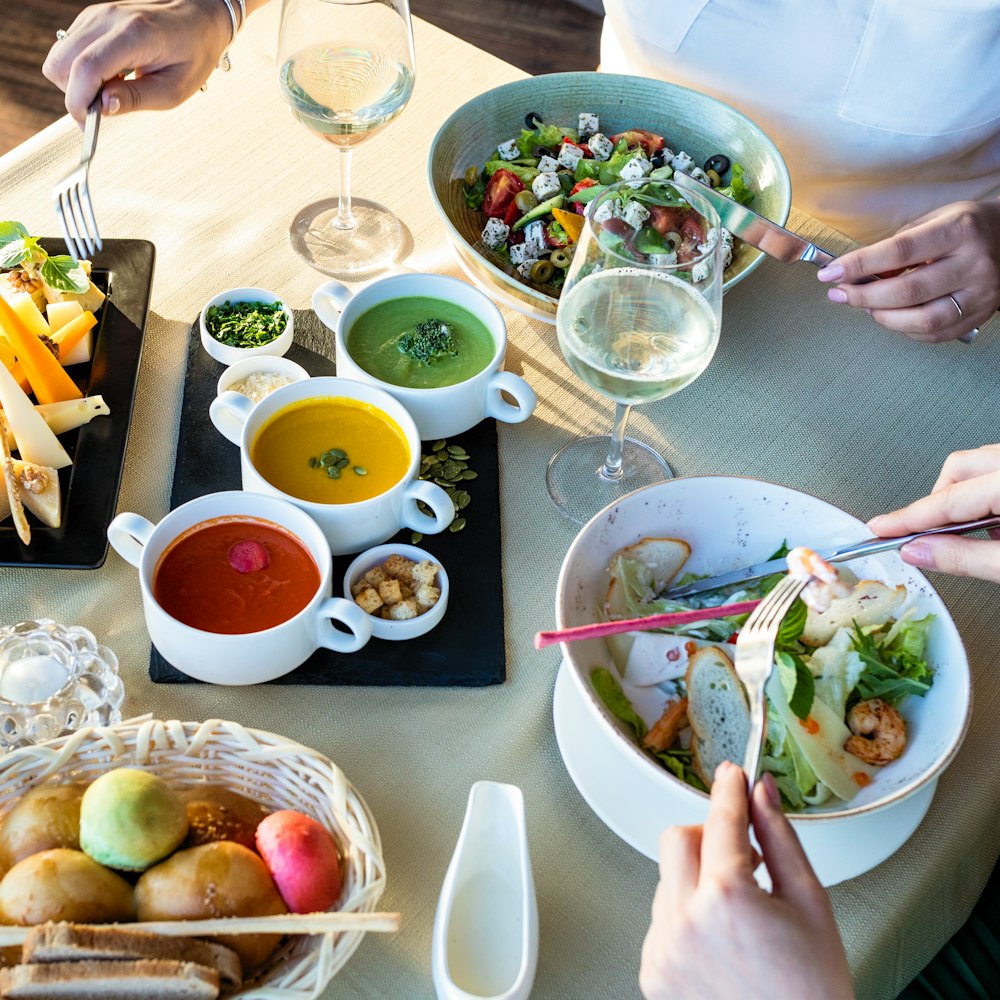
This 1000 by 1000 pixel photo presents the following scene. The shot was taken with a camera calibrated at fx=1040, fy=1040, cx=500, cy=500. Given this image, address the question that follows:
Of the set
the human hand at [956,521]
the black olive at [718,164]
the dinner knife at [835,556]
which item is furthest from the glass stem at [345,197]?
the human hand at [956,521]

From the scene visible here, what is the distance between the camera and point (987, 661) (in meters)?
1.18

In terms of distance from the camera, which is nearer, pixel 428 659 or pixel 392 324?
pixel 428 659

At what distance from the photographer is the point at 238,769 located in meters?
0.92

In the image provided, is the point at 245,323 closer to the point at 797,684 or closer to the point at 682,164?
the point at 682,164

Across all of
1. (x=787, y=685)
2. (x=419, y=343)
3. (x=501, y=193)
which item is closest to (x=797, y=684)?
(x=787, y=685)

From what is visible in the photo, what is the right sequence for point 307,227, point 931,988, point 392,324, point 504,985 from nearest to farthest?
point 504,985 → point 931,988 → point 392,324 → point 307,227

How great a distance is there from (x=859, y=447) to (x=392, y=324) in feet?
2.10

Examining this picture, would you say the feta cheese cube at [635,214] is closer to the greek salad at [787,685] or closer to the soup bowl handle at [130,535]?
the greek salad at [787,685]

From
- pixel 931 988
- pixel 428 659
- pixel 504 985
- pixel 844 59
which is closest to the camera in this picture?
pixel 504 985

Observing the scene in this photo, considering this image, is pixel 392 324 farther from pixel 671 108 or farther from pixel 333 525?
pixel 671 108

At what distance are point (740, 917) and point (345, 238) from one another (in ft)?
3.64

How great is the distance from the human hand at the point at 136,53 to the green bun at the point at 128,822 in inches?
38.0

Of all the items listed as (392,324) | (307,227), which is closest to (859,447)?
(392,324)

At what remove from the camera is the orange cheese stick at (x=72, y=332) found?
128cm
